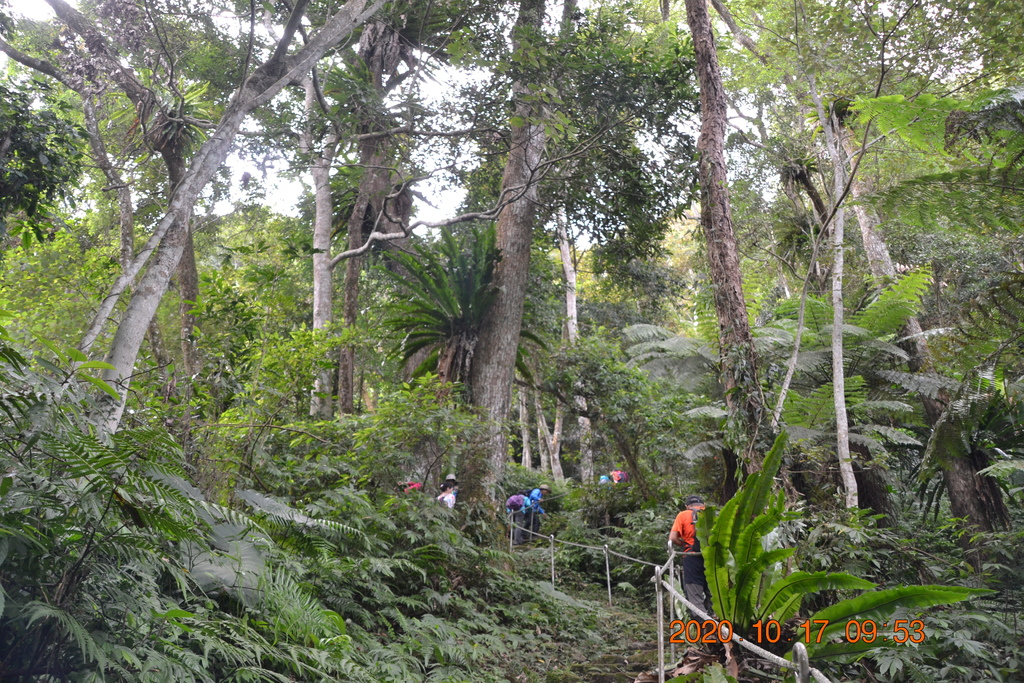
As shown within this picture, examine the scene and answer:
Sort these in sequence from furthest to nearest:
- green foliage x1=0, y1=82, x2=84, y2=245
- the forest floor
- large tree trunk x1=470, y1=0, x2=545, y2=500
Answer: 1. large tree trunk x1=470, y1=0, x2=545, y2=500
2. green foliage x1=0, y1=82, x2=84, y2=245
3. the forest floor

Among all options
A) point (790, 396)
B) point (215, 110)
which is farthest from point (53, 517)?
point (215, 110)

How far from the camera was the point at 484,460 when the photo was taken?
23.1 feet

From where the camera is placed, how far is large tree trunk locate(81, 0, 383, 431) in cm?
363

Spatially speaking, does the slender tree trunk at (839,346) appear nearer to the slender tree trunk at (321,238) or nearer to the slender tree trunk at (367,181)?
the slender tree trunk at (321,238)

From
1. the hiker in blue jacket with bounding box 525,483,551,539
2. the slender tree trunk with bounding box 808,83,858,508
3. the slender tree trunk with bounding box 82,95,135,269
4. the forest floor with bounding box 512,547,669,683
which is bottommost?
the forest floor with bounding box 512,547,669,683

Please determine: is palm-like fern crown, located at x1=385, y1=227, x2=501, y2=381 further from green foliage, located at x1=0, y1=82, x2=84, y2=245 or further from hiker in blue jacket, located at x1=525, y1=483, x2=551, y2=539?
green foliage, located at x1=0, y1=82, x2=84, y2=245

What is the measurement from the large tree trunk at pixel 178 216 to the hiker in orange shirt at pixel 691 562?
435 centimetres

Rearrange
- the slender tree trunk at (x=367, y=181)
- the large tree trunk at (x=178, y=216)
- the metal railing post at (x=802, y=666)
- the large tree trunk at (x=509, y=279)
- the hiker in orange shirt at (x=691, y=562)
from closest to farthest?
the metal railing post at (x=802, y=666) → the large tree trunk at (x=178, y=216) → the hiker in orange shirt at (x=691, y=562) → the large tree trunk at (x=509, y=279) → the slender tree trunk at (x=367, y=181)

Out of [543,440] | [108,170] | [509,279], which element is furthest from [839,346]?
[543,440]

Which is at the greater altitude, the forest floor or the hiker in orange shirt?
the hiker in orange shirt

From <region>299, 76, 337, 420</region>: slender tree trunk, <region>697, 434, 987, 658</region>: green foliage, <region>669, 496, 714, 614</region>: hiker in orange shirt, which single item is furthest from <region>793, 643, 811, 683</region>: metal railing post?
<region>299, 76, 337, 420</region>: slender tree trunk
